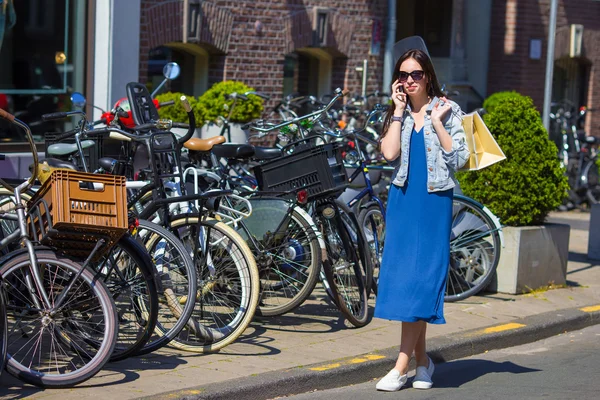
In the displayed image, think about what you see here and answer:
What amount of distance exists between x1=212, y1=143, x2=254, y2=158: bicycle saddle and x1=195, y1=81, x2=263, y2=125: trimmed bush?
3.98m

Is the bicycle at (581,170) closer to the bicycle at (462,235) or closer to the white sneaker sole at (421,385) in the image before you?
the bicycle at (462,235)

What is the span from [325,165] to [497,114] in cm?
241

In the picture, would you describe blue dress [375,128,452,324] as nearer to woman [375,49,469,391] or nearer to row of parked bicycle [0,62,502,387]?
woman [375,49,469,391]

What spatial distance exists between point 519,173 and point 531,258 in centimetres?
71

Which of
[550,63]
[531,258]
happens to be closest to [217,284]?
[531,258]

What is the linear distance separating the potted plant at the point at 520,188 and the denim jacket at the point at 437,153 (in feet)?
9.02

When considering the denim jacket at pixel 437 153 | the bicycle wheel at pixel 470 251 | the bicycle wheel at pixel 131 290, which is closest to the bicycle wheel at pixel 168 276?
the bicycle wheel at pixel 131 290

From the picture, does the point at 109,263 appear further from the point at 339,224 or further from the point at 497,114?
the point at 497,114

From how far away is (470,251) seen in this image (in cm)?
834

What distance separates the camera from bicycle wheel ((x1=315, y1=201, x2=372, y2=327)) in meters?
6.91

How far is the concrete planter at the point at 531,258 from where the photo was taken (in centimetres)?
850

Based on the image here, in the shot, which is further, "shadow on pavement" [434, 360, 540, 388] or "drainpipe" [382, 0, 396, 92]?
"drainpipe" [382, 0, 396, 92]

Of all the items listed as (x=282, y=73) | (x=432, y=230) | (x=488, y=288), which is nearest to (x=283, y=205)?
(x=432, y=230)

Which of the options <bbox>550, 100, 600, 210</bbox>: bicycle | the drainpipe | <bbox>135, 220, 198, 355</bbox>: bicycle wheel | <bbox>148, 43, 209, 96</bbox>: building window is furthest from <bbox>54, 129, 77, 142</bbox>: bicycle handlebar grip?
<bbox>550, 100, 600, 210</bbox>: bicycle
